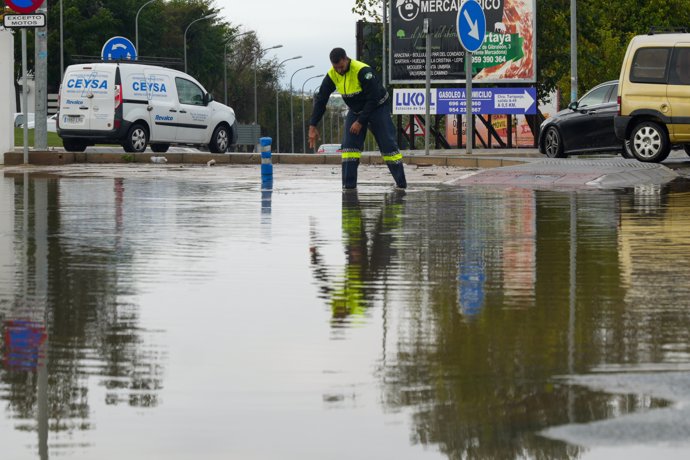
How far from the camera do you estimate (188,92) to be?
33.3 m

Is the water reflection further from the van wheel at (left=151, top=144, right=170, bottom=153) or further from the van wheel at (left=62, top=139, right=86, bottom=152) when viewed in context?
the van wheel at (left=151, top=144, right=170, bottom=153)

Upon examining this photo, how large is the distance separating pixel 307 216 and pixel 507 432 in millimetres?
9297

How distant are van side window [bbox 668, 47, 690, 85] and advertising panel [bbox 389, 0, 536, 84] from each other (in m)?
21.3

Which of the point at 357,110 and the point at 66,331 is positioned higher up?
the point at 357,110

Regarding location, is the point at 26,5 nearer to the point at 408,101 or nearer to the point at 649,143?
the point at 649,143

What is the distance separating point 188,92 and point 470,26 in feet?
26.9

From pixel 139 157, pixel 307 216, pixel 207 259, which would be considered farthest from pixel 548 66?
pixel 207 259

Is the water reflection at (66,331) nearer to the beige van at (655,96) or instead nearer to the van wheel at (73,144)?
the beige van at (655,96)

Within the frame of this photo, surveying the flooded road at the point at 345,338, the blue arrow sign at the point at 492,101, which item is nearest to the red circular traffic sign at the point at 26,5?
the flooded road at the point at 345,338

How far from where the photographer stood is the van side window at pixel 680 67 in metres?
23.6

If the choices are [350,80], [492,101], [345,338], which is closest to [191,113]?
[492,101]

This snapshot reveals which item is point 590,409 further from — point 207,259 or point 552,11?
point 552,11

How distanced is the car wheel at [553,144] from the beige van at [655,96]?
4385mm

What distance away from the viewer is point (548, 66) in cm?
5559
